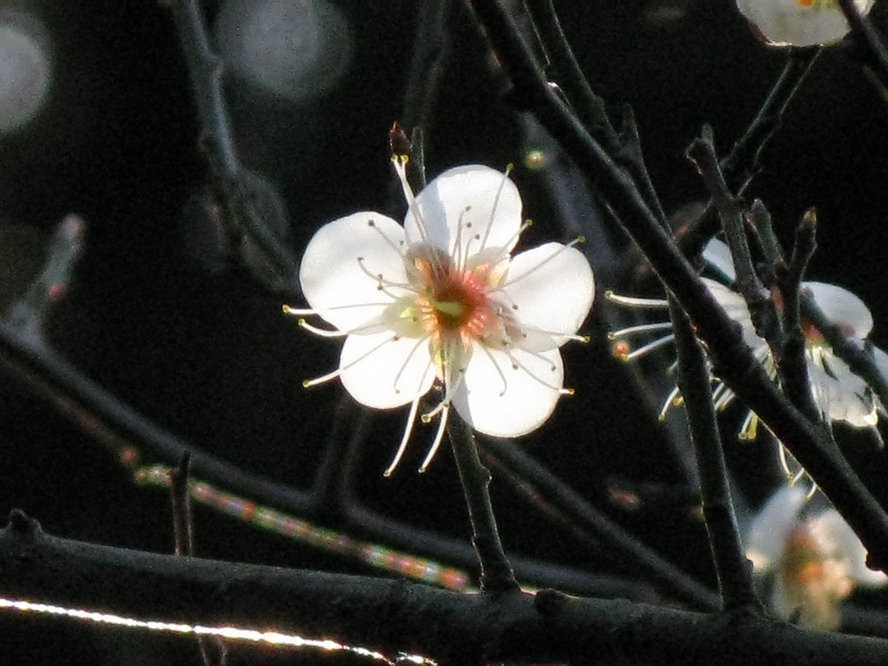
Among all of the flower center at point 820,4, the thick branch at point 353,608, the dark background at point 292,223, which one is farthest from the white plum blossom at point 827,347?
the dark background at point 292,223

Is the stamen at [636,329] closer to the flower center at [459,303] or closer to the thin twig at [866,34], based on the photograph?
the flower center at [459,303]

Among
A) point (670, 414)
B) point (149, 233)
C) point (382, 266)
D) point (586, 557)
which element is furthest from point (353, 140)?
point (382, 266)

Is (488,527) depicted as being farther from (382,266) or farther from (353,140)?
(353,140)

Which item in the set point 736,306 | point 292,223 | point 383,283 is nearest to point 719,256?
point 736,306

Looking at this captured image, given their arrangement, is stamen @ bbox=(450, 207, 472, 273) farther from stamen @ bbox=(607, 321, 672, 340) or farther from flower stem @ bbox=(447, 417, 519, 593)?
flower stem @ bbox=(447, 417, 519, 593)

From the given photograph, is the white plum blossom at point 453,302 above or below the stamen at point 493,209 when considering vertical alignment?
below

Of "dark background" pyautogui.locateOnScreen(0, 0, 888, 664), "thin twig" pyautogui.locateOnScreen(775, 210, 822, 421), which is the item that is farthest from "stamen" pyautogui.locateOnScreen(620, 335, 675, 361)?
"dark background" pyautogui.locateOnScreen(0, 0, 888, 664)
